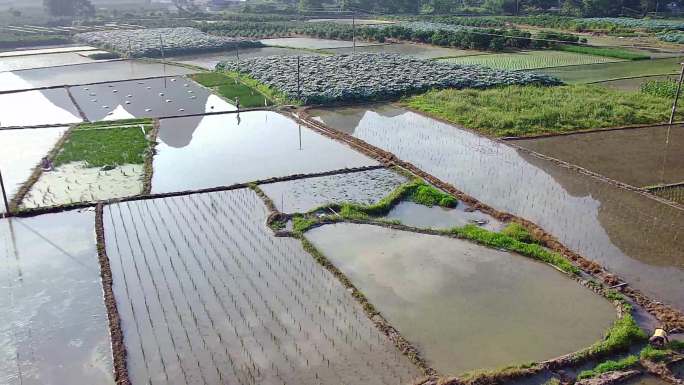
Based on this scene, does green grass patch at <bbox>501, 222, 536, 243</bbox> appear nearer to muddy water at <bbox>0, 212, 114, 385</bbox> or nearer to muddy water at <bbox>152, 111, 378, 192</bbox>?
muddy water at <bbox>152, 111, 378, 192</bbox>

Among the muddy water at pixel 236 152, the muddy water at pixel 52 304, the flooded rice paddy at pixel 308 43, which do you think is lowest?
the muddy water at pixel 52 304

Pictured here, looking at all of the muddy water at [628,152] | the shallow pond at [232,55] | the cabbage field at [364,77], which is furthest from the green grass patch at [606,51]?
the shallow pond at [232,55]

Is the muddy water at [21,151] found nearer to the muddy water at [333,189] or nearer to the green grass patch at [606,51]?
the muddy water at [333,189]

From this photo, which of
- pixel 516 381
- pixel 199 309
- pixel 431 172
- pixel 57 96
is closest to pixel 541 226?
pixel 431 172

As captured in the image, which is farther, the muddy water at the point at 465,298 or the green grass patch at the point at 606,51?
the green grass patch at the point at 606,51

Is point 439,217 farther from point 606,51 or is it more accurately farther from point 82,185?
point 606,51

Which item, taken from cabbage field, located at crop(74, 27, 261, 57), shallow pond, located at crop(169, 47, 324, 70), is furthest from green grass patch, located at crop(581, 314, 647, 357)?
cabbage field, located at crop(74, 27, 261, 57)

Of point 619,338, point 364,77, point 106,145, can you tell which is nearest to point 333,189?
point 619,338

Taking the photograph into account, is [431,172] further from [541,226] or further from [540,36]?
[540,36]
